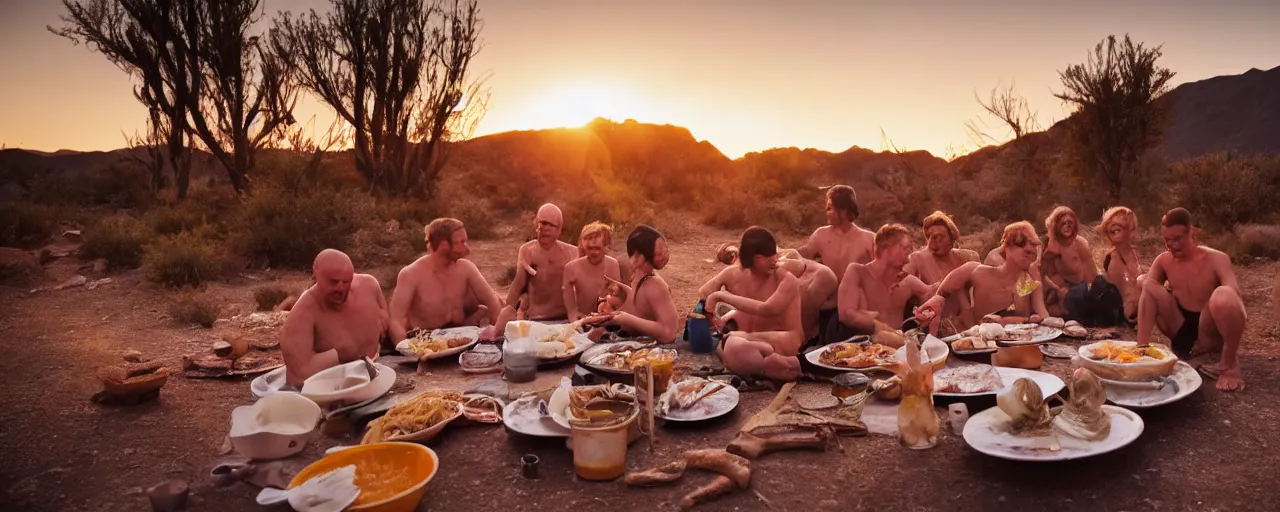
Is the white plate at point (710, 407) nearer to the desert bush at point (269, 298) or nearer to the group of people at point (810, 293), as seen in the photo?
the group of people at point (810, 293)

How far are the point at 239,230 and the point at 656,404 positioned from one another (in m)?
11.2

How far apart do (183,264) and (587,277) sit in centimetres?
695

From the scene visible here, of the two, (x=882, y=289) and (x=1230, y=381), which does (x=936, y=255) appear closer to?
(x=882, y=289)

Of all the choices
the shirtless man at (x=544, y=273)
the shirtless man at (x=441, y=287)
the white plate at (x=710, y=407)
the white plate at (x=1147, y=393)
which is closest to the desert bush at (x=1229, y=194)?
the white plate at (x=1147, y=393)

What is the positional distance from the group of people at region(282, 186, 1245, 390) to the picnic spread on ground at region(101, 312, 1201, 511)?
365mm

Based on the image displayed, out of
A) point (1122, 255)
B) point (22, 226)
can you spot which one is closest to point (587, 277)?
point (1122, 255)

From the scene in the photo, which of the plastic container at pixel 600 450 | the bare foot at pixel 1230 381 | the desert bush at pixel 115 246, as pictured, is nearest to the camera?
the plastic container at pixel 600 450

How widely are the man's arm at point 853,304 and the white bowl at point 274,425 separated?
3.71 m

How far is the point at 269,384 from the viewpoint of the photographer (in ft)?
16.6

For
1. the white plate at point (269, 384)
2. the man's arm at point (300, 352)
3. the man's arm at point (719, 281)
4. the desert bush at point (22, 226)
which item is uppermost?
the desert bush at point (22, 226)

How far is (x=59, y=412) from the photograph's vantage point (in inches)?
205

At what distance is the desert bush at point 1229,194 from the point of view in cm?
1349

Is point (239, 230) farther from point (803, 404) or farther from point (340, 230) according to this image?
point (803, 404)

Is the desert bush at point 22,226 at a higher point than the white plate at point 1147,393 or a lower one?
higher
